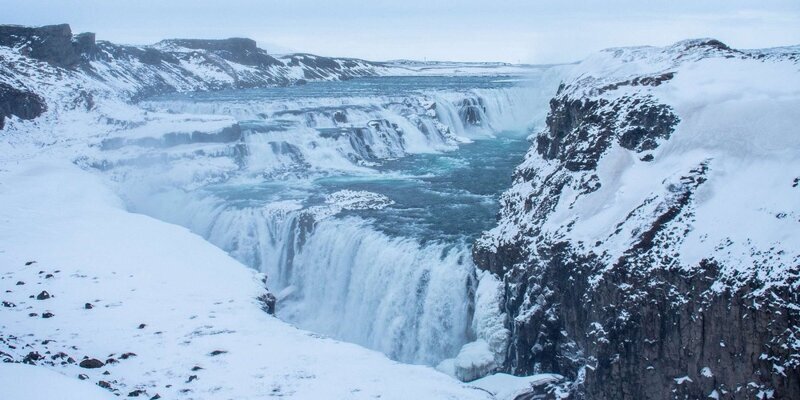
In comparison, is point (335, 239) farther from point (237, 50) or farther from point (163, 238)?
point (237, 50)

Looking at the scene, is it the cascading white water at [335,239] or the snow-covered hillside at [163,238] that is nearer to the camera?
the snow-covered hillside at [163,238]

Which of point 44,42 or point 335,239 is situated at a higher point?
point 44,42

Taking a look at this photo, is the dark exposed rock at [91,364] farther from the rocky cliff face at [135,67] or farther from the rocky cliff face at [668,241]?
the rocky cliff face at [135,67]

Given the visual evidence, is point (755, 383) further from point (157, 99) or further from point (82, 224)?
point (157, 99)

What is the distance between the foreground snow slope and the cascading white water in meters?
3.25

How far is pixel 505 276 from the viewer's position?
13.7 metres

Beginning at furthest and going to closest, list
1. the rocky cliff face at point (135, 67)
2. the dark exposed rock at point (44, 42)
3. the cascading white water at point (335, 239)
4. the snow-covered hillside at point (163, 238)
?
the dark exposed rock at point (44, 42)
the rocky cliff face at point (135, 67)
the cascading white water at point (335, 239)
the snow-covered hillside at point (163, 238)

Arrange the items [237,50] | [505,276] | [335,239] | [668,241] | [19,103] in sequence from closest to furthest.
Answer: [668,241] < [505,276] < [335,239] < [19,103] < [237,50]

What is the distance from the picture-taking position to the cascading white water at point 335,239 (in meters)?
15.6

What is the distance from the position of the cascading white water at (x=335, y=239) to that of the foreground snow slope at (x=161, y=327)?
3.25 m

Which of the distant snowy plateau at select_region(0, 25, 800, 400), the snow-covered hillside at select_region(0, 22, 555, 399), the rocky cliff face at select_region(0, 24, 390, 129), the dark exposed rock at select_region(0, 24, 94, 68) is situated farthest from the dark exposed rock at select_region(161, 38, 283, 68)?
the distant snowy plateau at select_region(0, 25, 800, 400)

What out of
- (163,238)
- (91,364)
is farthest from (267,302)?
(163,238)

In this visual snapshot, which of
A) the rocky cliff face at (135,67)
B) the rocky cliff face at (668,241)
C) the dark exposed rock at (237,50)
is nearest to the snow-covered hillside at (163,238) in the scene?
the rocky cliff face at (135,67)

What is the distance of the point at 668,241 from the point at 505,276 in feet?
13.6
